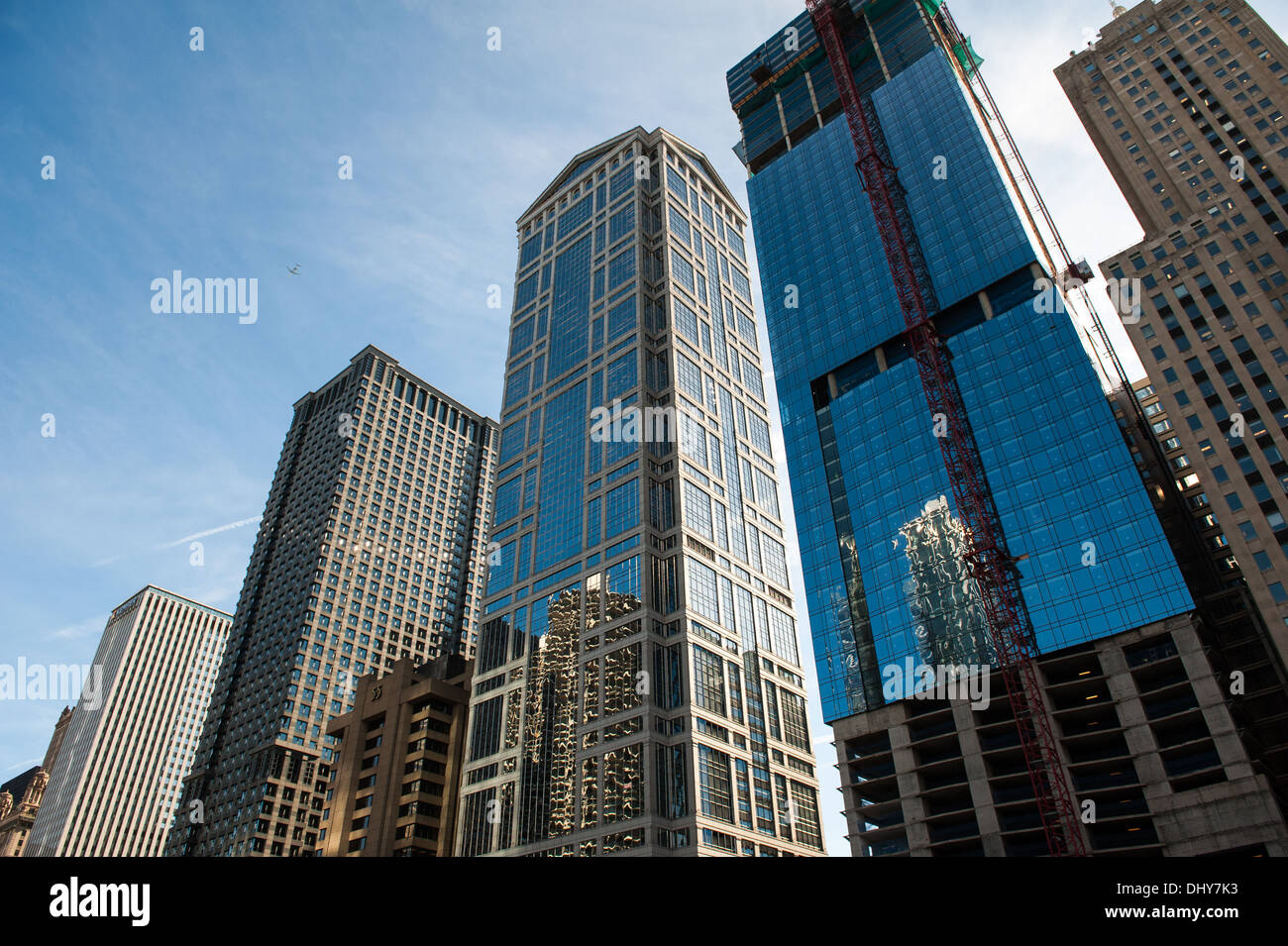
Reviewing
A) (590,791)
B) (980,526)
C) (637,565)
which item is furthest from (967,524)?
(590,791)

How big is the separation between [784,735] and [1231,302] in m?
71.5

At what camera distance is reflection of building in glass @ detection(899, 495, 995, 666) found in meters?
91.2

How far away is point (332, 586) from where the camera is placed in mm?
155000

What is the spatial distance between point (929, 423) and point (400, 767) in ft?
279

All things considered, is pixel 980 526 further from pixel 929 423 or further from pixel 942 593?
pixel 929 423

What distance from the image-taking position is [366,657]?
154 m

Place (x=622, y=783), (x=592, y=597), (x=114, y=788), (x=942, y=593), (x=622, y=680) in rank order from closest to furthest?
(x=622, y=783), (x=942, y=593), (x=622, y=680), (x=592, y=597), (x=114, y=788)

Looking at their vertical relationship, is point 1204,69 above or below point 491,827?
above

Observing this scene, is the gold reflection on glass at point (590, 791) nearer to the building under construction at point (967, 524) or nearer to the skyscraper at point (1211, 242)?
the building under construction at point (967, 524)
